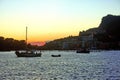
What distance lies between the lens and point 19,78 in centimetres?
5909

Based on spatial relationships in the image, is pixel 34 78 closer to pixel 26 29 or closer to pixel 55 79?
pixel 55 79

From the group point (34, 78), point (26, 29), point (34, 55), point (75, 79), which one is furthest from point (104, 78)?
point (34, 55)

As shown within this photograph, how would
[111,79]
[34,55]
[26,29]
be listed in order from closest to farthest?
[111,79] → [26,29] → [34,55]

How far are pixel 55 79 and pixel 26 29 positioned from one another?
9534 centimetres

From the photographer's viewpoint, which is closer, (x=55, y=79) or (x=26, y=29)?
(x=55, y=79)

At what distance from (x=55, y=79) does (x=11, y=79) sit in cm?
709

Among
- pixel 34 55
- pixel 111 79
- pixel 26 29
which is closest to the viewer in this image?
pixel 111 79

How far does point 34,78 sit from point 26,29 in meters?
93.9

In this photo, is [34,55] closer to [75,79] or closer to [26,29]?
[26,29]

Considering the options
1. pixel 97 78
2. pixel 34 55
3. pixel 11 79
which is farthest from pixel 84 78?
pixel 34 55

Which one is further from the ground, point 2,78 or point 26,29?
point 26,29

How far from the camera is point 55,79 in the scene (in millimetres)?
57094

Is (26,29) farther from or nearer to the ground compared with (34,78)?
farther from the ground

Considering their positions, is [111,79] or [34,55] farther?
[34,55]
